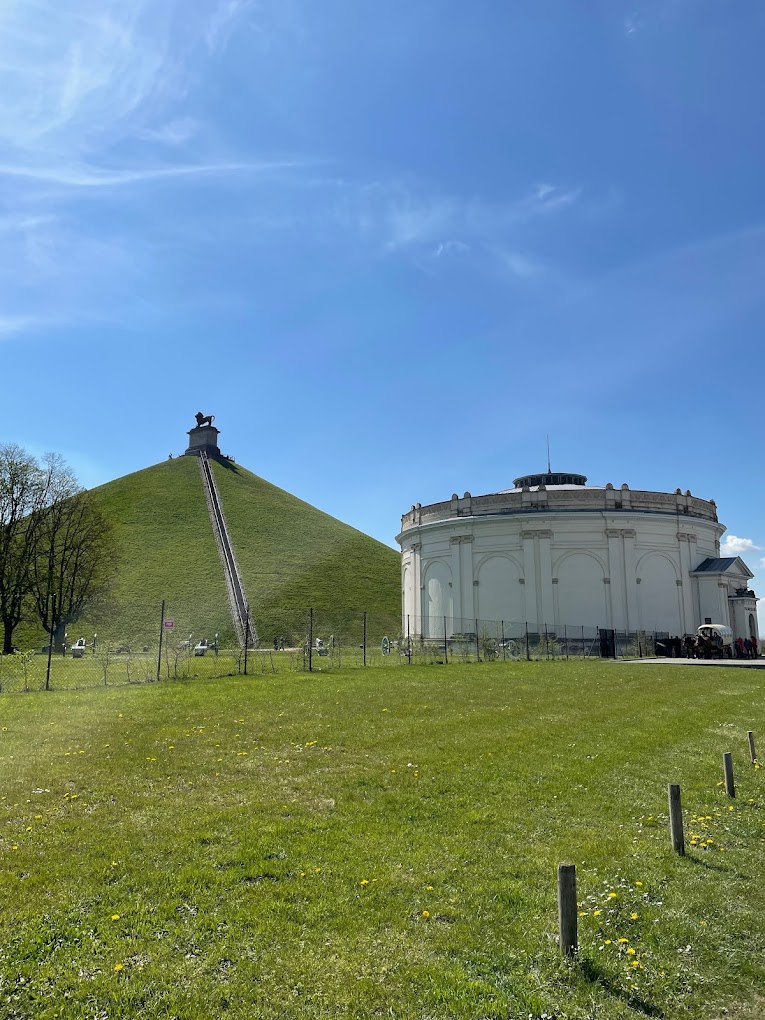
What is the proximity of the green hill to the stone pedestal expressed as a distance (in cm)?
458

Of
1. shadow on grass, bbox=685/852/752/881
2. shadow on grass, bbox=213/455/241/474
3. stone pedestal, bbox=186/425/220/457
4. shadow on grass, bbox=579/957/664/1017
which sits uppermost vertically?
stone pedestal, bbox=186/425/220/457

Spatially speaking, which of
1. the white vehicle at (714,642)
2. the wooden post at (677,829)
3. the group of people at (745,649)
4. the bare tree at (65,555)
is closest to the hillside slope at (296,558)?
the bare tree at (65,555)

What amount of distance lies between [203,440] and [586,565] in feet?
276

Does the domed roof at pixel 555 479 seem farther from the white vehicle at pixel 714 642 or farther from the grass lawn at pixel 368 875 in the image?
the grass lawn at pixel 368 875

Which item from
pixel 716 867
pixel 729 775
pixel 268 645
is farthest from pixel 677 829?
pixel 268 645

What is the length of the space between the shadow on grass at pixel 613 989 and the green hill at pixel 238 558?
54564 millimetres

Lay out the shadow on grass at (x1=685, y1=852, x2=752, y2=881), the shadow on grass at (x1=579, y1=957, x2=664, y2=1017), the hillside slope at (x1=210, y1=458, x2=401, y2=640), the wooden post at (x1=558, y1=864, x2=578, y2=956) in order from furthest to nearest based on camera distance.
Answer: the hillside slope at (x1=210, y1=458, x2=401, y2=640)
the shadow on grass at (x1=685, y1=852, x2=752, y2=881)
the wooden post at (x1=558, y1=864, x2=578, y2=956)
the shadow on grass at (x1=579, y1=957, x2=664, y2=1017)

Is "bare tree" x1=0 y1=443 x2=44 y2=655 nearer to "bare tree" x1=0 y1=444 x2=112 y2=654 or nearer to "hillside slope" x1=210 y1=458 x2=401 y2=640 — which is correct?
"bare tree" x1=0 y1=444 x2=112 y2=654

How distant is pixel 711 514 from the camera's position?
55.9 metres

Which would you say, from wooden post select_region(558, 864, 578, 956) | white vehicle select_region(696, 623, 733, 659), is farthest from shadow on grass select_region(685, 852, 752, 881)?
white vehicle select_region(696, 623, 733, 659)

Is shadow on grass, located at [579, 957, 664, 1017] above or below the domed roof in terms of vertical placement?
below

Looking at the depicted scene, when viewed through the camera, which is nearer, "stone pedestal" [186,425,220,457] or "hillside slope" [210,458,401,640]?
"hillside slope" [210,458,401,640]

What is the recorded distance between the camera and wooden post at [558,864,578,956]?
16.6 feet

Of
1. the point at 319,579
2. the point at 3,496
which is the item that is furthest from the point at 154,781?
the point at 319,579
